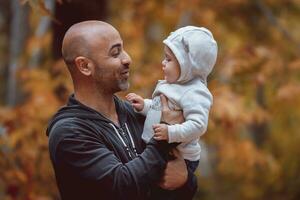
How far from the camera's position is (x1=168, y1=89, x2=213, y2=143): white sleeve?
308cm

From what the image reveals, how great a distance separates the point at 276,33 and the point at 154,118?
7310 mm

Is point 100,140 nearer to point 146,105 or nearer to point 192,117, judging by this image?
point 146,105

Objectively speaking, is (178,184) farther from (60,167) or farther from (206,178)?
(206,178)

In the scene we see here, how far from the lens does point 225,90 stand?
23.1 ft

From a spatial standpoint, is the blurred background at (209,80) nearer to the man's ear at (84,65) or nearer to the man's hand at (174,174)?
the man's ear at (84,65)

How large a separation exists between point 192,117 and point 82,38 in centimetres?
66

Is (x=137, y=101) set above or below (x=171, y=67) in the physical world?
below

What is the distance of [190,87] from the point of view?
3170 mm

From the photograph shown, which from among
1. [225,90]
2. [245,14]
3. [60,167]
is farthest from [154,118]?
[245,14]

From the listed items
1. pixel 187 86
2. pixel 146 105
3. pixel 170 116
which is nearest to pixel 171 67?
pixel 187 86

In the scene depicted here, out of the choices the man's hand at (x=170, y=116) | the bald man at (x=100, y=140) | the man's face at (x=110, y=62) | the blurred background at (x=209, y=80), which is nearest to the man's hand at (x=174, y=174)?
the bald man at (x=100, y=140)

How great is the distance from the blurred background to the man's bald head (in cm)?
103

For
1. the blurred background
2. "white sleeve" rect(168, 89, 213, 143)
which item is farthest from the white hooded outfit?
the blurred background

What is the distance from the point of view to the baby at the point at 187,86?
10.2ft
